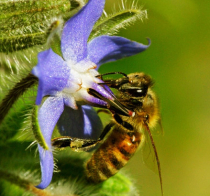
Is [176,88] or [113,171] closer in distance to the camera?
[113,171]

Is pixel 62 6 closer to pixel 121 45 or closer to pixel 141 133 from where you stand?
pixel 121 45

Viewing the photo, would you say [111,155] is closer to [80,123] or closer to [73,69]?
[80,123]

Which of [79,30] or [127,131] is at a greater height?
[79,30]

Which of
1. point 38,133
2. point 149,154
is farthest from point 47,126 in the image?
point 149,154

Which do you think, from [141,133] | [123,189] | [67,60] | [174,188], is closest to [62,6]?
[67,60]

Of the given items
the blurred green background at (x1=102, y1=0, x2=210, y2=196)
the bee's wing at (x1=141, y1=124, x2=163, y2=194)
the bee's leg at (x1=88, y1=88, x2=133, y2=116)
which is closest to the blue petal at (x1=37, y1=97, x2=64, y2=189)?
the bee's leg at (x1=88, y1=88, x2=133, y2=116)

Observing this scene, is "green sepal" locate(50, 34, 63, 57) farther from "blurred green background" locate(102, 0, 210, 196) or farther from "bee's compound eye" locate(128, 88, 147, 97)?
"blurred green background" locate(102, 0, 210, 196)

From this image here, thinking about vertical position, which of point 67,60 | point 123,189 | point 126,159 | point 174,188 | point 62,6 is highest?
point 62,6
